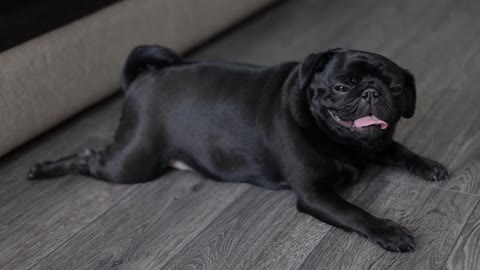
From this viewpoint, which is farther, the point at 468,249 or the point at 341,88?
the point at 341,88

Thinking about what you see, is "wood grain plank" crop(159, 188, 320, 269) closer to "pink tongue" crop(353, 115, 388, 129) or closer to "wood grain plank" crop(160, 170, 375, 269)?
"wood grain plank" crop(160, 170, 375, 269)

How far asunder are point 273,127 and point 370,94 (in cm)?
32

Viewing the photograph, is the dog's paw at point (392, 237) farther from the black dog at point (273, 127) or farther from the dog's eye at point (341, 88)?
the dog's eye at point (341, 88)

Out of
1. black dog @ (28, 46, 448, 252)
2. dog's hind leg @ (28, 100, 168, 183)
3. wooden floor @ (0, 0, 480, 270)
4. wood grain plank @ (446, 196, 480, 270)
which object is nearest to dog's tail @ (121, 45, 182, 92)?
black dog @ (28, 46, 448, 252)

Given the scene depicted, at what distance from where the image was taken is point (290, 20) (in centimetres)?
356

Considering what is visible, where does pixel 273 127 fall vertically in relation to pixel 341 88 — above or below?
below

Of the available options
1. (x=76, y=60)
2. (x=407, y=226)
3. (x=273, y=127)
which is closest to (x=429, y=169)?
(x=407, y=226)

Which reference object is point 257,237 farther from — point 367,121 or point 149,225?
point 367,121

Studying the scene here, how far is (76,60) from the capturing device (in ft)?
8.35

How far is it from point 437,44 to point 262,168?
1467 millimetres

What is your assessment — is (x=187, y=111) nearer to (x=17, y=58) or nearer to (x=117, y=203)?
(x=117, y=203)

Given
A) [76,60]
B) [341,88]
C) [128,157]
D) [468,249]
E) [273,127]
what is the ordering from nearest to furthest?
[468,249] < [341,88] < [273,127] < [128,157] < [76,60]

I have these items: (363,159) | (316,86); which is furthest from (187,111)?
(363,159)

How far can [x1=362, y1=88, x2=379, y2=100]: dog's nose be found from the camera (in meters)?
1.73
